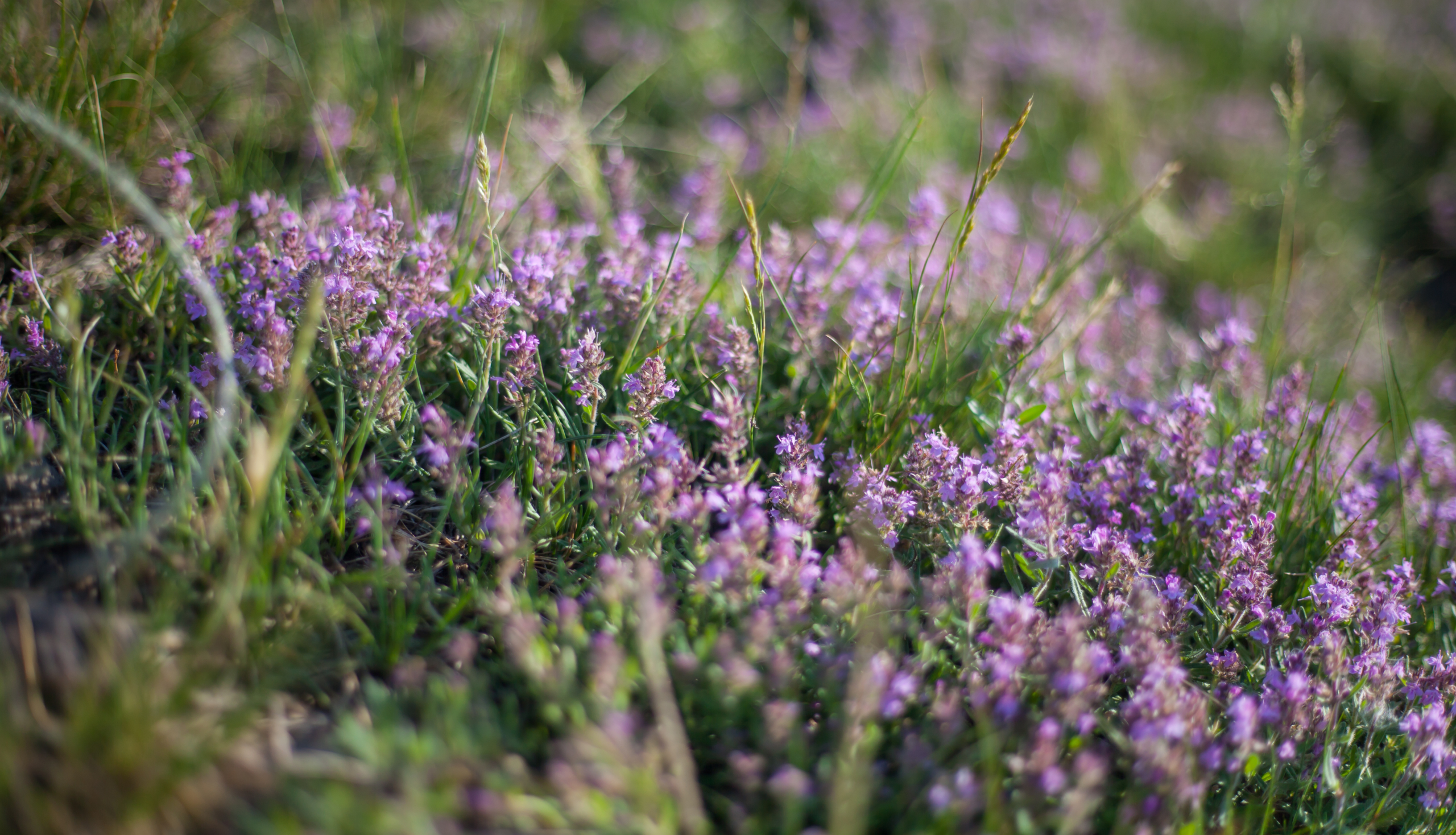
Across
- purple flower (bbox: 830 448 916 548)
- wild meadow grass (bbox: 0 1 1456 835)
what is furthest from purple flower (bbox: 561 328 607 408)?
purple flower (bbox: 830 448 916 548)

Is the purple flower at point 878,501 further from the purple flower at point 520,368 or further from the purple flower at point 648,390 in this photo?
the purple flower at point 520,368

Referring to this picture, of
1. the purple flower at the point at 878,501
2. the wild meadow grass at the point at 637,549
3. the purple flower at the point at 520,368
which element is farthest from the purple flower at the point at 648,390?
the purple flower at the point at 878,501

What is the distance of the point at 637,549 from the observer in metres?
1.92

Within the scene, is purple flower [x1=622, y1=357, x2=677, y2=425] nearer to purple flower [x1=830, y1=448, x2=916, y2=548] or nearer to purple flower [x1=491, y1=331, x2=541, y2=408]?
purple flower [x1=491, y1=331, x2=541, y2=408]

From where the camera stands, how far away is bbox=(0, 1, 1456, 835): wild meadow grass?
1.37 meters

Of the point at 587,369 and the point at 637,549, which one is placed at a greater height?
the point at 587,369

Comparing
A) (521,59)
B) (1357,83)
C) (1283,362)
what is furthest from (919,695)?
(1357,83)

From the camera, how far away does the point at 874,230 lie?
359cm

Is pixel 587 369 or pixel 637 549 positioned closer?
pixel 637 549

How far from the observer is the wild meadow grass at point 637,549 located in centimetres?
137

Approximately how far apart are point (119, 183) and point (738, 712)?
57.0 inches

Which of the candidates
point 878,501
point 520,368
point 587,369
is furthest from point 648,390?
point 878,501

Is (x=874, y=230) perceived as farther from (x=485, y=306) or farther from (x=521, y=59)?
(x=485, y=306)

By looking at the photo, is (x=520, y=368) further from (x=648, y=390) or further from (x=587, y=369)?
(x=648, y=390)
